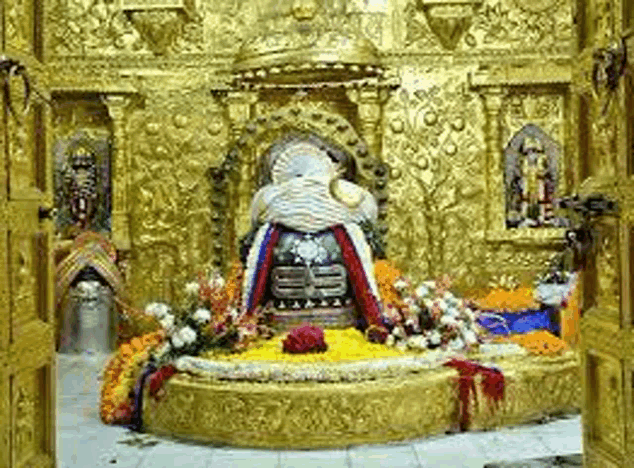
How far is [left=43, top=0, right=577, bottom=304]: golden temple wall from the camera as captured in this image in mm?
12773

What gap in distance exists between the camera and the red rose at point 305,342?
7.93 m

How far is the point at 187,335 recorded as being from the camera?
314 inches

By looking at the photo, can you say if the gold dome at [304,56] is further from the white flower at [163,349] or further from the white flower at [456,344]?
the white flower at [163,349]

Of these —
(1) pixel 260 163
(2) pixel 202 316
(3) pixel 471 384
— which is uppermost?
(1) pixel 260 163

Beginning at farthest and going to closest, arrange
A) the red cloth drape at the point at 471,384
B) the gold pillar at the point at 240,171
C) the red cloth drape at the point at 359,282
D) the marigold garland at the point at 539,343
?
1. the gold pillar at the point at 240,171
2. the red cloth drape at the point at 359,282
3. the marigold garland at the point at 539,343
4. the red cloth drape at the point at 471,384

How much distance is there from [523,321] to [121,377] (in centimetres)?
450

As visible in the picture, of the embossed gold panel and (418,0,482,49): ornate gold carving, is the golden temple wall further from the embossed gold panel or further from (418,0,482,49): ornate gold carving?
the embossed gold panel

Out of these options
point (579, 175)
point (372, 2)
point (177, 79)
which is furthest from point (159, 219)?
point (579, 175)

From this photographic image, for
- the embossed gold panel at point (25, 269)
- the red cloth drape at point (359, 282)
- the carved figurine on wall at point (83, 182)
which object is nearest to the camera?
the embossed gold panel at point (25, 269)

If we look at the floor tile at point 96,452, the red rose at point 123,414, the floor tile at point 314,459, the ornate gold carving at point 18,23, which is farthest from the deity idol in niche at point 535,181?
the ornate gold carving at point 18,23

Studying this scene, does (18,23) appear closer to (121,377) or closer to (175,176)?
(121,377)

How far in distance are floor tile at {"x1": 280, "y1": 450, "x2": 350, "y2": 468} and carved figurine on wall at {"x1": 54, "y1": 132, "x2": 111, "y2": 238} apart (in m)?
6.56

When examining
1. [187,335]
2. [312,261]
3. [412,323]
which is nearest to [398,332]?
[412,323]

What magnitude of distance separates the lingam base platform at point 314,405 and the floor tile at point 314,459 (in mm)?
89
